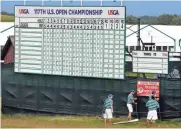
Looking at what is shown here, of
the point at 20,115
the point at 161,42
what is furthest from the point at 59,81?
the point at 161,42

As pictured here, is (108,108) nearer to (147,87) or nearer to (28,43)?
(147,87)

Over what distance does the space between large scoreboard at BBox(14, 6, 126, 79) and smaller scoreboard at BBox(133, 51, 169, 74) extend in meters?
0.56

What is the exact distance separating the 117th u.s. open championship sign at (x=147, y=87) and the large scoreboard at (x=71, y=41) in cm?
79

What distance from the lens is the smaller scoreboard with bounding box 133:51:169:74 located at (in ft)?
65.8

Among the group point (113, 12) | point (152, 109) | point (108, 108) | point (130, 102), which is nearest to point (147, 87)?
point (130, 102)

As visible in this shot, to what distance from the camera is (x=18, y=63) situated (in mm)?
22453

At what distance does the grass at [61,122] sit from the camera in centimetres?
1939

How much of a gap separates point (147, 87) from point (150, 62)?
957 mm

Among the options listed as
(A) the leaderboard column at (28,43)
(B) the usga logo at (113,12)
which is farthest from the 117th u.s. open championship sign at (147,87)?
(A) the leaderboard column at (28,43)

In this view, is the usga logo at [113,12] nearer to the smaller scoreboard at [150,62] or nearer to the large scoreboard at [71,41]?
the large scoreboard at [71,41]

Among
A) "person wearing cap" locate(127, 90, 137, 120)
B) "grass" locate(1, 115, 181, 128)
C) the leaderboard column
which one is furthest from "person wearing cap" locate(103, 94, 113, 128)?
the leaderboard column

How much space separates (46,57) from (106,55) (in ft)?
8.75

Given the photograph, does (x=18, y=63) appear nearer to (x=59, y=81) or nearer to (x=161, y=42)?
(x=59, y=81)

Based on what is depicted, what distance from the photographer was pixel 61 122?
67.1ft
